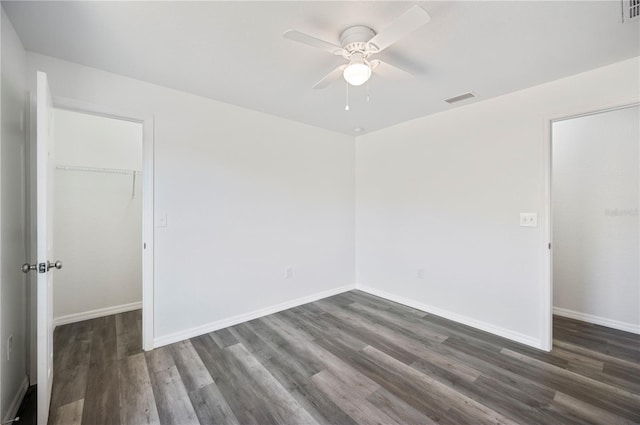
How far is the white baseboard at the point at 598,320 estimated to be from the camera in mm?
2737

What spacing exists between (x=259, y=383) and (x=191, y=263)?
1.30 meters

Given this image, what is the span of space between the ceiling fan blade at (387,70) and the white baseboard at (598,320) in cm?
320

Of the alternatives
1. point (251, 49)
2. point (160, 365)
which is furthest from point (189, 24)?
point (160, 365)

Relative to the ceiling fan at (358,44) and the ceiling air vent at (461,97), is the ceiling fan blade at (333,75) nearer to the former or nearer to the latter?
the ceiling fan at (358,44)

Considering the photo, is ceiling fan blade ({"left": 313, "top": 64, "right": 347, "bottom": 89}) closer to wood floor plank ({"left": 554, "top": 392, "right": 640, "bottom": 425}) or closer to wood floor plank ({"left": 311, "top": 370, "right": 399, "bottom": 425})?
wood floor plank ({"left": 311, "top": 370, "right": 399, "bottom": 425})

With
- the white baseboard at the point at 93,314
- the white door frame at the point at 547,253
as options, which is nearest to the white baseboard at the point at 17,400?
the white baseboard at the point at 93,314

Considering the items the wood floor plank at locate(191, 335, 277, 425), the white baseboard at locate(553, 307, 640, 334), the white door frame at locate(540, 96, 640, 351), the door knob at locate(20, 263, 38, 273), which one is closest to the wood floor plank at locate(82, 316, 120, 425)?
the wood floor plank at locate(191, 335, 277, 425)

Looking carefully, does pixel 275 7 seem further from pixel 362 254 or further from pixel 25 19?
pixel 362 254

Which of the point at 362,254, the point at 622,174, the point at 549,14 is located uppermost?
the point at 549,14

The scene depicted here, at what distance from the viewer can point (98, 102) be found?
2.20m

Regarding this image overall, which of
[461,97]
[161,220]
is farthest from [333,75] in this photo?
[161,220]

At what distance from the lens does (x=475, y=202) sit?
9.52ft

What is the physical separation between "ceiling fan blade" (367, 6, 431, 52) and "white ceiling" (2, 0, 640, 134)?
16 cm

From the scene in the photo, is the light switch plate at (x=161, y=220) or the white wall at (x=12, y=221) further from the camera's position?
the light switch plate at (x=161, y=220)
